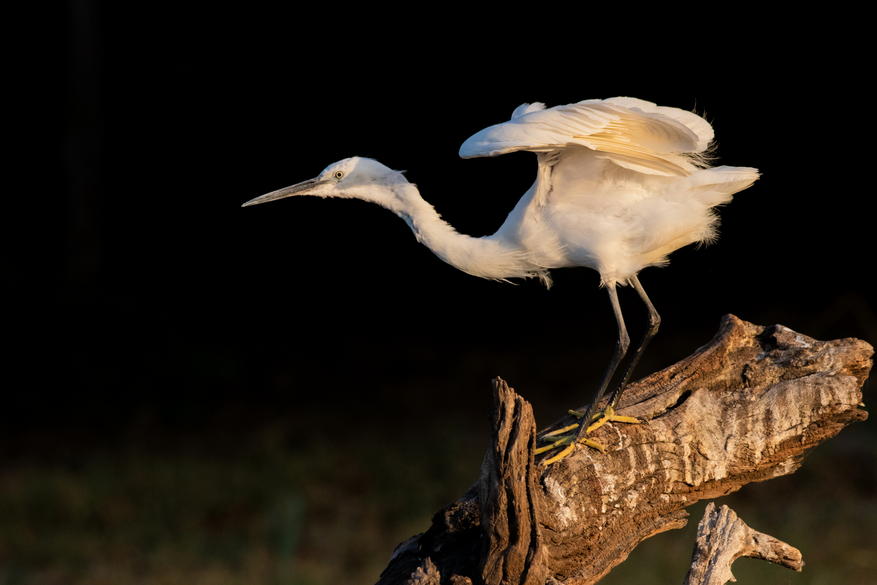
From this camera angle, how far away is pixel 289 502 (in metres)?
4.22

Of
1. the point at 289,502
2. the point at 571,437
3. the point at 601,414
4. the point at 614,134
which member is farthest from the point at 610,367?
the point at 289,502

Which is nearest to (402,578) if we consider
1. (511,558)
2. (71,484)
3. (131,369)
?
(511,558)

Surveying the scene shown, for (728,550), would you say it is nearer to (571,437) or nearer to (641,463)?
(641,463)

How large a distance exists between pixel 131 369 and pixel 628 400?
4.32 m

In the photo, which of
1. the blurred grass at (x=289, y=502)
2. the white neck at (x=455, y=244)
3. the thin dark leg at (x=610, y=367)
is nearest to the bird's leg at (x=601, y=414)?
the thin dark leg at (x=610, y=367)

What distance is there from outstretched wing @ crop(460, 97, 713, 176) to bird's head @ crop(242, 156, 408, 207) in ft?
1.11

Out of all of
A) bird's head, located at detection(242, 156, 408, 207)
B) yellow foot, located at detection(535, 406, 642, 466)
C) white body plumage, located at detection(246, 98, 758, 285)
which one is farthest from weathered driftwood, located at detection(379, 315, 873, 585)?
bird's head, located at detection(242, 156, 408, 207)

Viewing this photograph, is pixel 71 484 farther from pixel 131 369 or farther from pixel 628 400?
pixel 628 400

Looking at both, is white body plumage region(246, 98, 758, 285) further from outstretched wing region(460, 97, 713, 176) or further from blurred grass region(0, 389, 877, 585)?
blurred grass region(0, 389, 877, 585)

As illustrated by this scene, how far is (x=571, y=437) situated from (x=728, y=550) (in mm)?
436

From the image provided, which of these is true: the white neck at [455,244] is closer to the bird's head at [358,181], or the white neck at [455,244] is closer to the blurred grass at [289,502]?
the bird's head at [358,181]

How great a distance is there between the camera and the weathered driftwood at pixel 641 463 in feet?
5.76

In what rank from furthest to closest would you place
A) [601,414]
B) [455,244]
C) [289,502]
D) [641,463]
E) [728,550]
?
1. [289,502]
2. [455,244]
3. [601,414]
4. [641,463]
5. [728,550]

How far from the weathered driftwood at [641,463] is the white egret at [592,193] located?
4.3 inches
